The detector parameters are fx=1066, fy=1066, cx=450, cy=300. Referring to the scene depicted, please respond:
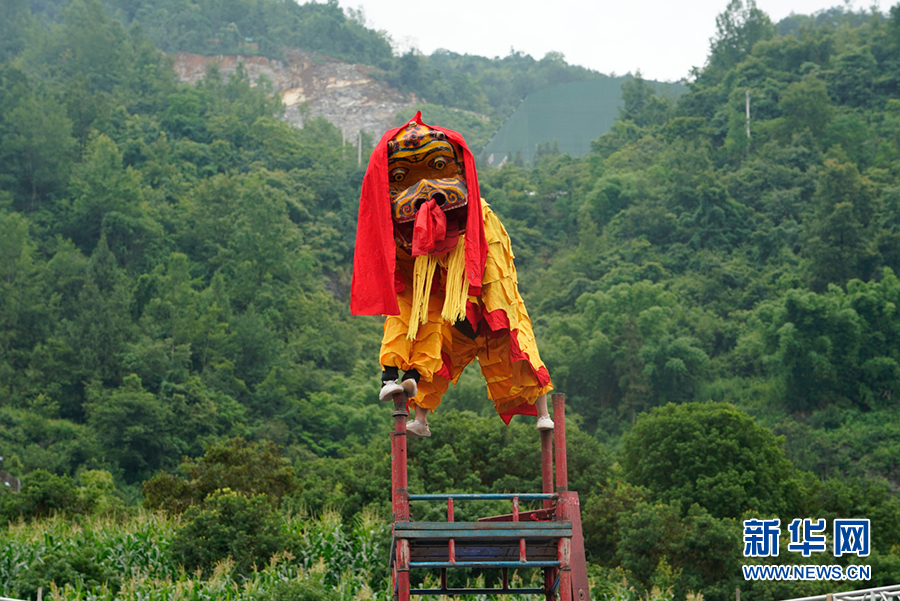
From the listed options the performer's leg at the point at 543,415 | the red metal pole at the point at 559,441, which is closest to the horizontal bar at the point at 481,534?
the red metal pole at the point at 559,441

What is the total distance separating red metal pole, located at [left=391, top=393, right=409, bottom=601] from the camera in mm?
6758

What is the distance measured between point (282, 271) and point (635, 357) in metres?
16.8

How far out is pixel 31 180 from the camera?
52.0 metres

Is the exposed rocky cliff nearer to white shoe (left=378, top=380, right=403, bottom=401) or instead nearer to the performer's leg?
the performer's leg

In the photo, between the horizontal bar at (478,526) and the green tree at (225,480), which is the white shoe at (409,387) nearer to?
the horizontal bar at (478,526)

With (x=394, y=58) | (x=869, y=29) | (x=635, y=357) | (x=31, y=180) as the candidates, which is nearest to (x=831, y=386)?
(x=635, y=357)

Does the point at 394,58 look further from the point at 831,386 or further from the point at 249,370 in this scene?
the point at 831,386

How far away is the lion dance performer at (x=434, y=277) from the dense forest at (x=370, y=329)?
6313mm

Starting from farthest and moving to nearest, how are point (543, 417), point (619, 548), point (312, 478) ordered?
point (312, 478)
point (619, 548)
point (543, 417)

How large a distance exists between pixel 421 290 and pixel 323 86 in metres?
79.5

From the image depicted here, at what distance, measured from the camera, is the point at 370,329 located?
48688 millimetres

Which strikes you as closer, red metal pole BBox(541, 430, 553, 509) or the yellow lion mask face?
the yellow lion mask face

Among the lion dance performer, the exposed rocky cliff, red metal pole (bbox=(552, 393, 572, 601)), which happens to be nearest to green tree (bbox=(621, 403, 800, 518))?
the lion dance performer

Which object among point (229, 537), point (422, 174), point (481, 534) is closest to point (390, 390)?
point (481, 534)
